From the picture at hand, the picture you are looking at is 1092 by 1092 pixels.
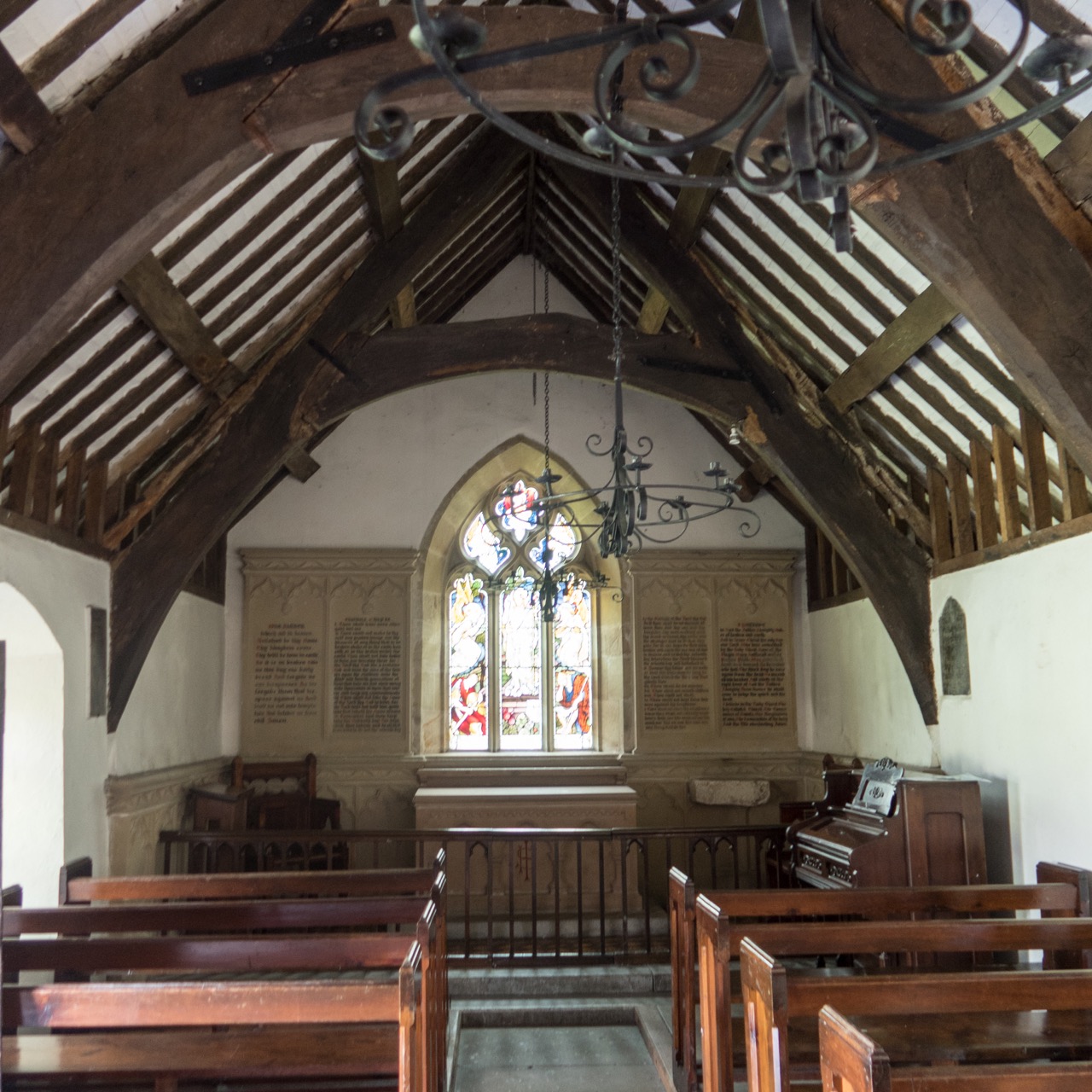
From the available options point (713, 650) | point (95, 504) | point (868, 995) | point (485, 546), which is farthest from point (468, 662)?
point (868, 995)

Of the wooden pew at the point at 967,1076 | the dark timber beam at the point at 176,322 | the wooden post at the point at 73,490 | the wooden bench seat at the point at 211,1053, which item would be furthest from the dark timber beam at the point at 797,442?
the wooden pew at the point at 967,1076

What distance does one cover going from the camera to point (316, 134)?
3.55 m

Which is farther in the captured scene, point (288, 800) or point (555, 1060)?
point (288, 800)

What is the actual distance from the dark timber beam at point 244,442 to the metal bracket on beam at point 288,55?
8.70 feet

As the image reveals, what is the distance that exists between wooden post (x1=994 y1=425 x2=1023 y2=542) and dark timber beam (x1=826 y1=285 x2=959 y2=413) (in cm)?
63

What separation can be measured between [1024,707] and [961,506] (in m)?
1.18

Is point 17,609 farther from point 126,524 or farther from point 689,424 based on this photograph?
point 689,424

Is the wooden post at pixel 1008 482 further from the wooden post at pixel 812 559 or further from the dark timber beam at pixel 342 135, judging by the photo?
the wooden post at pixel 812 559

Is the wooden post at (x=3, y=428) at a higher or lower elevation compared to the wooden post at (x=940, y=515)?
higher

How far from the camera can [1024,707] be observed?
211 inches

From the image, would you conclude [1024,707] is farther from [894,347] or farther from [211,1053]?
[211,1053]

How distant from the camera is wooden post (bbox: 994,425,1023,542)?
5395 millimetres

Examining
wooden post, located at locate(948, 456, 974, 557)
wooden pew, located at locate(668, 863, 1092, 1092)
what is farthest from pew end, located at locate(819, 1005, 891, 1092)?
wooden post, located at locate(948, 456, 974, 557)

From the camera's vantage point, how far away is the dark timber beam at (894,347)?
488 centimetres
